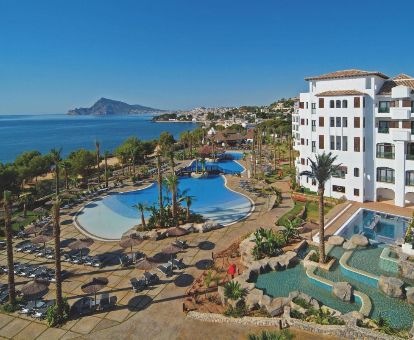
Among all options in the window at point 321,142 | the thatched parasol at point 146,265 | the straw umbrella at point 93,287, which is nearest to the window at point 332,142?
the window at point 321,142

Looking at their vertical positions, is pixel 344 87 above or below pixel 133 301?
above

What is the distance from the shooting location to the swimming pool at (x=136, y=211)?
35656 mm

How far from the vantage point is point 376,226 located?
104ft

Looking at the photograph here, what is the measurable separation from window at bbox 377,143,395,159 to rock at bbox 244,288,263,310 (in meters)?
25.3

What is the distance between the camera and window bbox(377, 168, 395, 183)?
37.0 metres

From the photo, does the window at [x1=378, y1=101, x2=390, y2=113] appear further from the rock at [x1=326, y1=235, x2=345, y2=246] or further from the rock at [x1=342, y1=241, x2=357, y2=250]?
the rock at [x1=342, y1=241, x2=357, y2=250]

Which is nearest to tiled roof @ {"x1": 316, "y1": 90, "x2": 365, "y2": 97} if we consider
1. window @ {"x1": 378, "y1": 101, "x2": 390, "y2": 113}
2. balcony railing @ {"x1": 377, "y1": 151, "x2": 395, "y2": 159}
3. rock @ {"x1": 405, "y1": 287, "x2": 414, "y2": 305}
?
window @ {"x1": 378, "y1": 101, "x2": 390, "y2": 113}

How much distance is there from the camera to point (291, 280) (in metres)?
22.4

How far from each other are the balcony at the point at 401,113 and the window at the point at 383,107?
1.20 meters

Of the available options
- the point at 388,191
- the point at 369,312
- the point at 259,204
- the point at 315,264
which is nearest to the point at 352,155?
the point at 388,191

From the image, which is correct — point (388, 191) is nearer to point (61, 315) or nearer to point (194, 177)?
point (194, 177)

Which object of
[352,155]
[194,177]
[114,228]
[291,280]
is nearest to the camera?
[291,280]

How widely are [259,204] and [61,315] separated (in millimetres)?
26136

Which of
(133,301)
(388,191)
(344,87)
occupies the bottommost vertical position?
(133,301)
